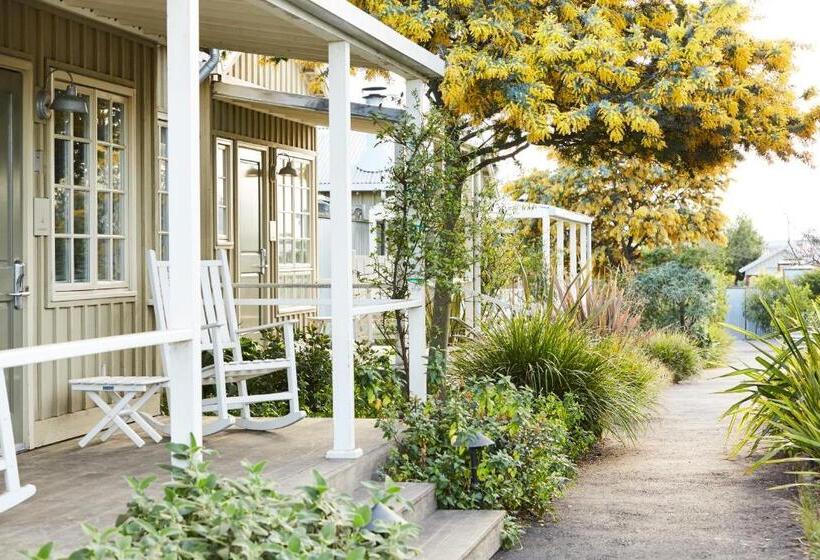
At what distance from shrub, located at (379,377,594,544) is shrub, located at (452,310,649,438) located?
3.90ft

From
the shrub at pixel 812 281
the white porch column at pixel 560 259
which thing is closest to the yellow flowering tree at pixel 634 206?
the shrub at pixel 812 281

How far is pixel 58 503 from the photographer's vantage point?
15.8ft

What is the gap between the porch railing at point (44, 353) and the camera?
3338mm

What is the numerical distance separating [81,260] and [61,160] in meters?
0.63

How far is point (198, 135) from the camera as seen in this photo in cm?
450

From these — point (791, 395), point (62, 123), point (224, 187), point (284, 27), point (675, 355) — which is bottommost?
point (675, 355)

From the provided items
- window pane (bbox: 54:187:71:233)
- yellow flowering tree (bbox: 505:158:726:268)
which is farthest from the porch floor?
yellow flowering tree (bbox: 505:158:726:268)

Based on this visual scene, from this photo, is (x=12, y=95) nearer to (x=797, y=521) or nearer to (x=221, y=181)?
(x=221, y=181)

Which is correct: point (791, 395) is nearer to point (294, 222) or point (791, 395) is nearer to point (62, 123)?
point (62, 123)

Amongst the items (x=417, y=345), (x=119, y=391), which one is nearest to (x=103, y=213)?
(x=119, y=391)

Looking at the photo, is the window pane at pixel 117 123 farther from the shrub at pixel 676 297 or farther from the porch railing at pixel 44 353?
the shrub at pixel 676 297

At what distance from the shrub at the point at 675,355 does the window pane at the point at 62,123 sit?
11088 mm

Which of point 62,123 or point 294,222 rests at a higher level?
point 62,123

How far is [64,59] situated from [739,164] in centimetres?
695
